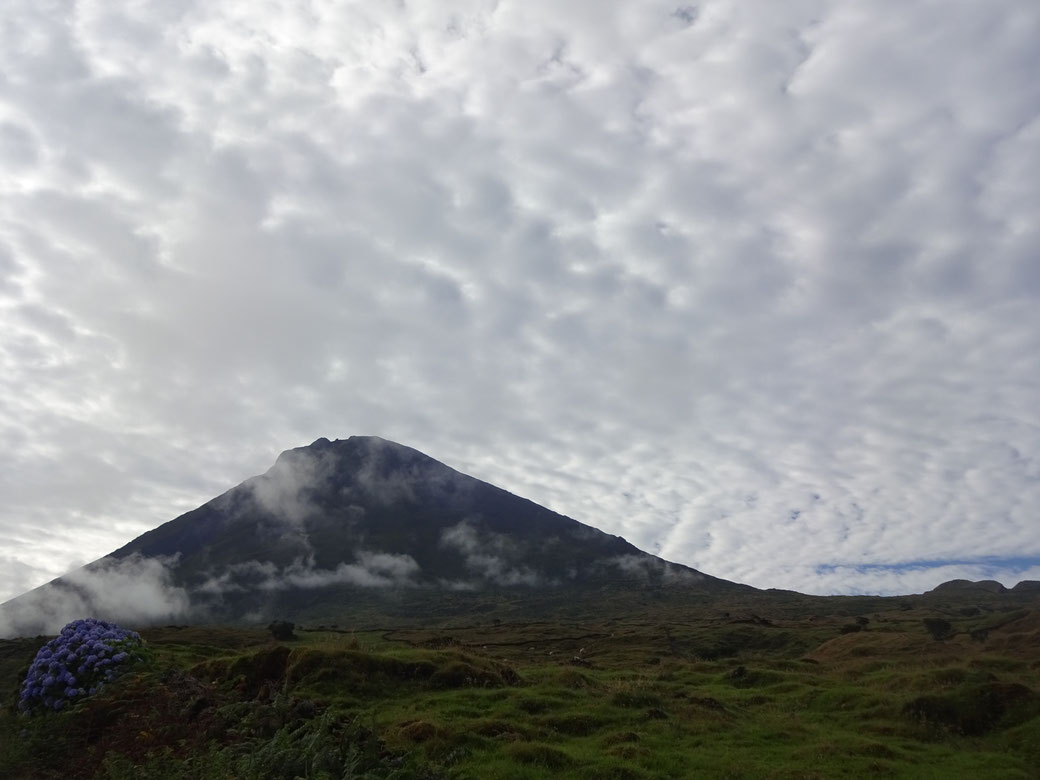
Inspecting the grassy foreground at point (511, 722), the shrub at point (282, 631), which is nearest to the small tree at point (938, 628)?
the grassy foreground at point (511, 722)

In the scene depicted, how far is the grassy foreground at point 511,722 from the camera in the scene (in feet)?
59.1

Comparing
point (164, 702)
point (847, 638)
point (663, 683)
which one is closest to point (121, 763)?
point (164, 702)

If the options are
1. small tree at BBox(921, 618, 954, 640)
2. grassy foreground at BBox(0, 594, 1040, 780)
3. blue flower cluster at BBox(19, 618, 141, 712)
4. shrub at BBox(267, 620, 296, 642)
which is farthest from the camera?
shrub at BBox(267, 620, 296, 642)

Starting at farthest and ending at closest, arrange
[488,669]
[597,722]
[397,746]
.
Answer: [488,669] < [597,722] < [397,746]

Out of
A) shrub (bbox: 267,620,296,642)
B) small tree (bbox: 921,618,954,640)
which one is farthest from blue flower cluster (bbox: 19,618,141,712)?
small tree (bbox: 921,618,954,640)

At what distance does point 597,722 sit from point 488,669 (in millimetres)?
7526

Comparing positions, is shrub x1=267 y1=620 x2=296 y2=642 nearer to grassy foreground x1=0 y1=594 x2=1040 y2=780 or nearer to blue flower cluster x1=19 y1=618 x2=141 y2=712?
grassy foreground x1=0 y1=594 x2=1040 y2=780

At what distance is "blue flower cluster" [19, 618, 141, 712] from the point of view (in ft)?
75.0

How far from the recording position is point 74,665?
24.2 m

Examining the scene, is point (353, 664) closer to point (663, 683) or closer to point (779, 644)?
point (663, 683)

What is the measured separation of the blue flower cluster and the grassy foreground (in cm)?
85

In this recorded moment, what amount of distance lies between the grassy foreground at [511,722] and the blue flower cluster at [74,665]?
2.79ft

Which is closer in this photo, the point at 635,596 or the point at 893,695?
the point at 893,695

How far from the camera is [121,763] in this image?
1596 centimetres
